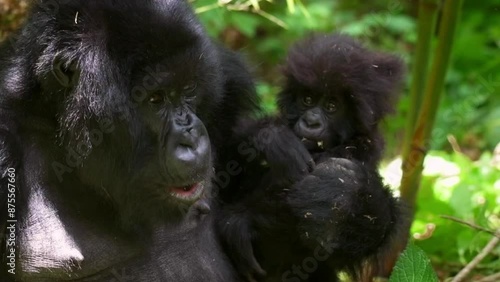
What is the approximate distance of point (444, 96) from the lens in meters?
7.84

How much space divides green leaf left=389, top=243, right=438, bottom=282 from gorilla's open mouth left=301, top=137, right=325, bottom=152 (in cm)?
77

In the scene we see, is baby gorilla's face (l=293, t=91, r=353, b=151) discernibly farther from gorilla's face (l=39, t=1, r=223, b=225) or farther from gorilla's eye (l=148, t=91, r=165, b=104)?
gorilla's eye (l=148, t=91, r=165, b=104)

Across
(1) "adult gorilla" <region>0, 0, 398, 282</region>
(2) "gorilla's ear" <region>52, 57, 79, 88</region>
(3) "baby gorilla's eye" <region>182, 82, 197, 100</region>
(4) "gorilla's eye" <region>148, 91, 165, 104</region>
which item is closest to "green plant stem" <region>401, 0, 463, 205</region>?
(1) "adult gorilla" <region>0, 0, 398, 282</region>

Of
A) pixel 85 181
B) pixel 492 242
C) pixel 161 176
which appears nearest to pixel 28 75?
pixel 85 181

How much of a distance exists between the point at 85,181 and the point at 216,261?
28.5 inches

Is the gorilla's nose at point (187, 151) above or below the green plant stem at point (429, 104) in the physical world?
above

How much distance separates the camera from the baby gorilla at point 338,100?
3.34 metres

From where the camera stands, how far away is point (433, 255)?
3998 millimetres

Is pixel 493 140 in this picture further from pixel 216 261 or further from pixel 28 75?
pixel 28 75

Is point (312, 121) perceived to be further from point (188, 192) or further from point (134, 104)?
point (134, 104)

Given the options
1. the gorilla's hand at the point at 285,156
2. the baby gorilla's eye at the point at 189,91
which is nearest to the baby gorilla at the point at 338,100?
the gorilla's hand at the point at 285,156

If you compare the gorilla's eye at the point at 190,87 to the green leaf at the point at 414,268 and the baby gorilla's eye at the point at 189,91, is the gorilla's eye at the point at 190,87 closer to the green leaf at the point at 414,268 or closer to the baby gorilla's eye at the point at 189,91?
the baby gorilla's eye at the point at 189,91

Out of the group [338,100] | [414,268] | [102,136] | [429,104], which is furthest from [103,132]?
[429,104]

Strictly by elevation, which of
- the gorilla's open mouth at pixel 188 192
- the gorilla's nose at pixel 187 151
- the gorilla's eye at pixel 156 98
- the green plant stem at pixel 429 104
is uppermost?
the gorilla's eye at pixel 156 98
